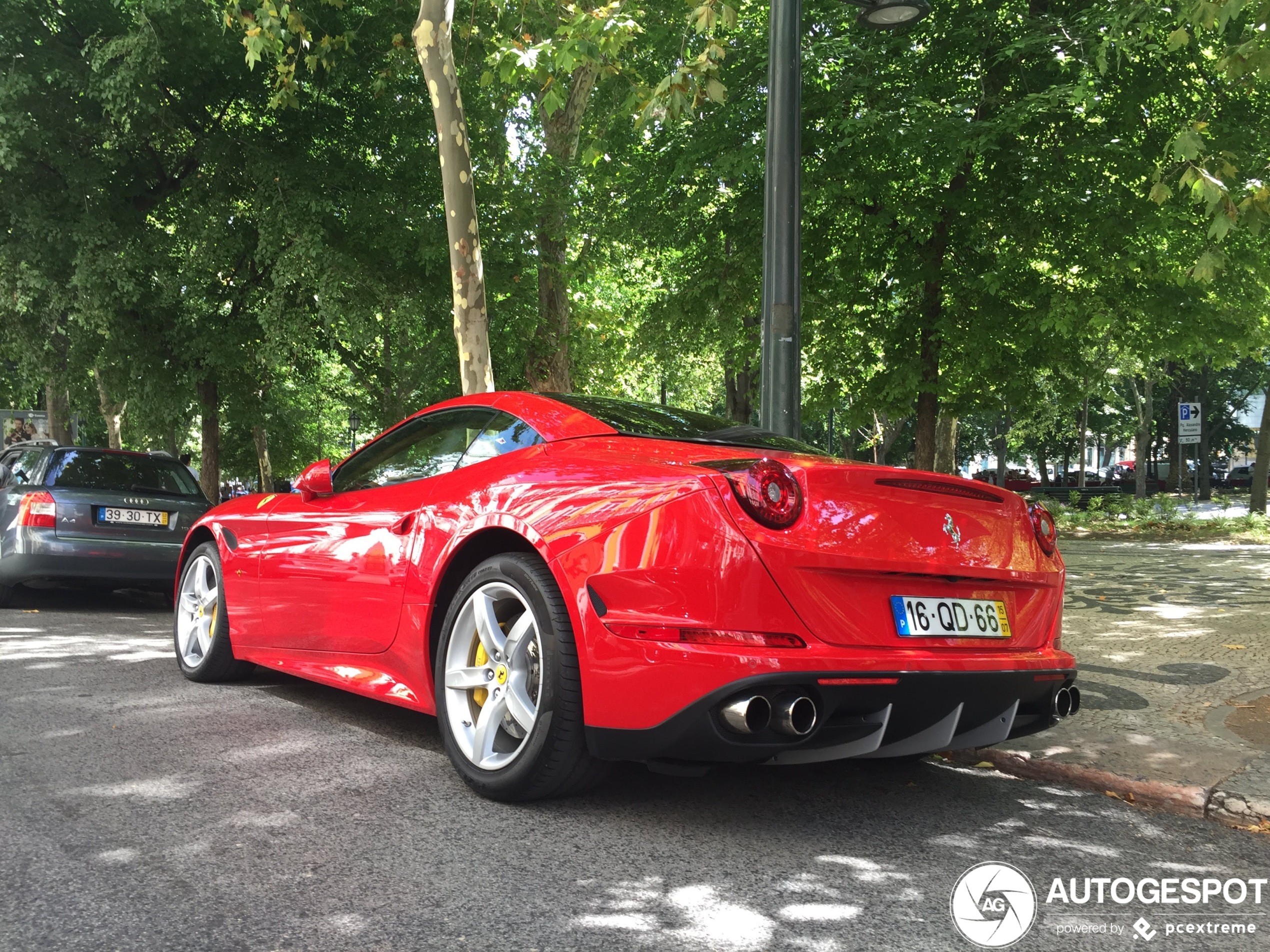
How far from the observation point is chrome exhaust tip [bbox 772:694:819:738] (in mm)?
3137

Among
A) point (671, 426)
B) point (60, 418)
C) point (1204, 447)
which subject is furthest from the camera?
point (1204, 447)

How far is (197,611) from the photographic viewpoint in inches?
243

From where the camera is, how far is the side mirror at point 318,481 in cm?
505

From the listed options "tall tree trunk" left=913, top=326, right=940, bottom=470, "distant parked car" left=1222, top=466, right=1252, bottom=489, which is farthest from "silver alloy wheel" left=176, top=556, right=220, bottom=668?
"distant parked car" left=1222, top=466, right=1252, bottom=489

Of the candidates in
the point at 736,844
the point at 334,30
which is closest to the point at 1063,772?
the point at 736,844

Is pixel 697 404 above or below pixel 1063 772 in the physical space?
above

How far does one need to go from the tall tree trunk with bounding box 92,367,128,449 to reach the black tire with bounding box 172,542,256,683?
12680mm

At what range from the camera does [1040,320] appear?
42.3 feet

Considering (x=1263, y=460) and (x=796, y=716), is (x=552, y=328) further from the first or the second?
(x=796, y=716)

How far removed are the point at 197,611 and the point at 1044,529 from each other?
4498mm

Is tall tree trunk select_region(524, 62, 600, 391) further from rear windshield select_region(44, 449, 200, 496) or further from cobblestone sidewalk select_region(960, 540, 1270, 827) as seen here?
cobblestone sidewalk select_region(960, 540, 1270, 827)

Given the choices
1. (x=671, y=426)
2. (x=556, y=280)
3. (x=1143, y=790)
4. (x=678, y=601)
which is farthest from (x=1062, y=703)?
(x=556, y=280)

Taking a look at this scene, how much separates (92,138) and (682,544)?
15.2 m

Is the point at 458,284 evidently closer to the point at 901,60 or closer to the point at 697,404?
the point at 901,60
